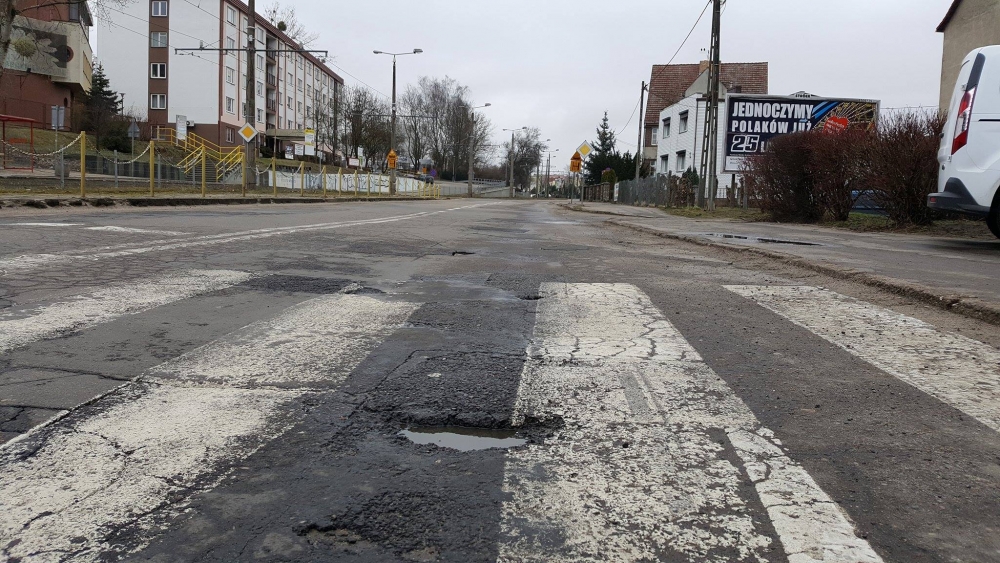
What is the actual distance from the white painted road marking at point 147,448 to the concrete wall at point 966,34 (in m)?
30.0

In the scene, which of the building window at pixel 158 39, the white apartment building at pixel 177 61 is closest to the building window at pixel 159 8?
the white apartment building at pixel 177 61

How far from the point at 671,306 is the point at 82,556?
150 inches

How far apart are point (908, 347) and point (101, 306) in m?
4.34

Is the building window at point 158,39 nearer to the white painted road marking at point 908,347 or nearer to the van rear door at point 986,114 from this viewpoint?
the van rear door at point 986,114

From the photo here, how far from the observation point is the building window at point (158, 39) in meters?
57.2

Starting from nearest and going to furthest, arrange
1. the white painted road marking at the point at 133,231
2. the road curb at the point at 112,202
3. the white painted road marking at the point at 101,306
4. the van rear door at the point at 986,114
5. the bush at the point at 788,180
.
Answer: the white painted road marking at the point at 101,306
the white painted road marking at the point at 133,231
the van rear door at the point at 986,114
the road curb at the point at 112,202
the bush at the point at 788,180

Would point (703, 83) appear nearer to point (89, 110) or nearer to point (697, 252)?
point (89, 110)

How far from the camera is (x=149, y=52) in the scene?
189ft

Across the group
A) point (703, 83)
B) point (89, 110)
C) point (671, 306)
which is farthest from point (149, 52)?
point (671, 306)

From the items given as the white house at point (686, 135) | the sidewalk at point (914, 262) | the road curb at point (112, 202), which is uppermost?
the white house at point (686, 135)

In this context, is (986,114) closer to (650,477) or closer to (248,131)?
(650,477)

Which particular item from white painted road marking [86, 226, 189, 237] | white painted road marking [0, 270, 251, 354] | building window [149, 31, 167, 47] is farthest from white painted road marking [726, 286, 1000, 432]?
building window [149, 31, 167, 47]

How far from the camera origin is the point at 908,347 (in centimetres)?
366

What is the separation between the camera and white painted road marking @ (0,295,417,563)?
1.70m
